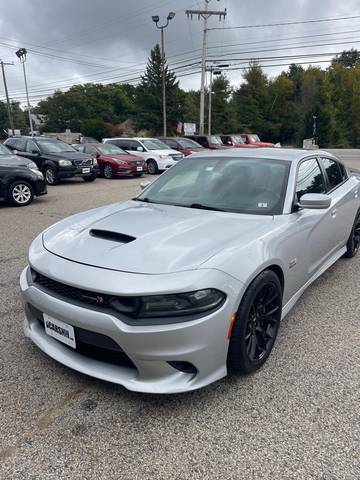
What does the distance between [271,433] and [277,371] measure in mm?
617

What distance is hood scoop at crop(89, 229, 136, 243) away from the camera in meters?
2.63

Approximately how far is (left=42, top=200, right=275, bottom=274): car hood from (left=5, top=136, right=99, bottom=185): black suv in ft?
33.0

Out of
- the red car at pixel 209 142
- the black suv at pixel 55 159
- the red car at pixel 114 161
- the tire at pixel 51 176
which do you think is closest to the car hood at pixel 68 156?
the black suv at pixel 55 159

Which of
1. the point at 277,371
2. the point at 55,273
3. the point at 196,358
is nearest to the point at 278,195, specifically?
the point at 277,371

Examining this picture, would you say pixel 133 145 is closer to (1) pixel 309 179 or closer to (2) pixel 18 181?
(2) pixel 18 181

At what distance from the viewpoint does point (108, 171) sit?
15.1m

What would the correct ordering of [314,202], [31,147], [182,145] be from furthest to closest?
[182,145]
[31,147]
[314,202]

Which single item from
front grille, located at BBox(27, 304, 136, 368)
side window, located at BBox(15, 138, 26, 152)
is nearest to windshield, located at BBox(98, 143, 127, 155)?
side window, located at BBox(15, 138, 26, 152)

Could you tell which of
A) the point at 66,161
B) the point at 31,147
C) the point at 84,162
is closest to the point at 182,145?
the point at 84,162

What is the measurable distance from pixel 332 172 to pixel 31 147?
11444mm

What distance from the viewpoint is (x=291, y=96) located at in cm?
7019

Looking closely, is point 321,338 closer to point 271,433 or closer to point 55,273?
point 271,433

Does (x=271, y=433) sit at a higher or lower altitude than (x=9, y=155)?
lower

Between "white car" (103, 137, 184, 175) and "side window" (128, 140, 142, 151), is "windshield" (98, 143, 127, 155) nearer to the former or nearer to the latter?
"white car" (103, 137, 184, 175)
